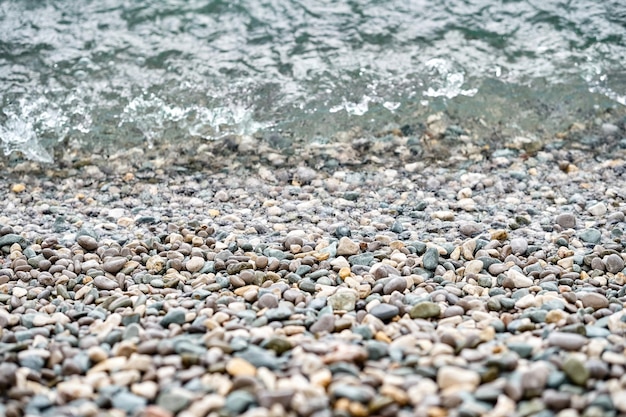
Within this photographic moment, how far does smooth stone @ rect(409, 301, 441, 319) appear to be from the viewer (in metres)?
2.77

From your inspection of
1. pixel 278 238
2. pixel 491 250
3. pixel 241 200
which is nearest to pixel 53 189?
pixel 241 200

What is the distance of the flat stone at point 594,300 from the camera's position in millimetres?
2855

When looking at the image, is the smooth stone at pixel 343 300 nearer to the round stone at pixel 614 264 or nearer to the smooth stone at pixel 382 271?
the smooth stone at pixel 382 271

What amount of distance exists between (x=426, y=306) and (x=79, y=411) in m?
1.35

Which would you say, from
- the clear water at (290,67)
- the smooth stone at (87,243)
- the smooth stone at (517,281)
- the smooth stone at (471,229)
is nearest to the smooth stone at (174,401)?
the smooth stone at (517,281)

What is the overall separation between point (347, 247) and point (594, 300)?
1.18 metres

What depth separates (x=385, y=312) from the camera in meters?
2.75

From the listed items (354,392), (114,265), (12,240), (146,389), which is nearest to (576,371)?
(354,392)

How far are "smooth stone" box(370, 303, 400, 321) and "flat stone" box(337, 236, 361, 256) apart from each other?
746 mm

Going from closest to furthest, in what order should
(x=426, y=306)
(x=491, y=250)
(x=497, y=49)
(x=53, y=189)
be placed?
1. (x=426, y=306)
2. (x=491, y=250)
3. (x=53, y=189)
4. (x=497, y=49)

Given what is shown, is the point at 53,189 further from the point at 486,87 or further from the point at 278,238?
the point at 486,87

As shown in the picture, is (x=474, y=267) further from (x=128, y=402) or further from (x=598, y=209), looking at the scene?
(x=128, y=402)

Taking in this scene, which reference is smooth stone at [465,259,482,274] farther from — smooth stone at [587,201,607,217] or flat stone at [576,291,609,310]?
smooth stone at [587,201,607,217]

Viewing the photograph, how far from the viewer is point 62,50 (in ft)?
20.6
